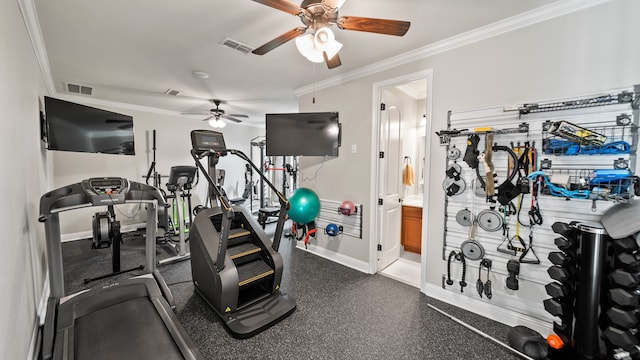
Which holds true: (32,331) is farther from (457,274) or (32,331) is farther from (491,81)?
(491,81)

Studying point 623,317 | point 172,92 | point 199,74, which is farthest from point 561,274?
point 172,92

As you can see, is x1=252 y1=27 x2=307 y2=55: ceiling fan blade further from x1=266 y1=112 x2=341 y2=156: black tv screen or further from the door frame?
the door frame

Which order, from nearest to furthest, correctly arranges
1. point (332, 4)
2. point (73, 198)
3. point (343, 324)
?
point (332, 4), point (73, 198), point (343, 324)

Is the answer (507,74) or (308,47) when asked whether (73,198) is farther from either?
(507,74)

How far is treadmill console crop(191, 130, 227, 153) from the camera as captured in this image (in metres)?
2.74

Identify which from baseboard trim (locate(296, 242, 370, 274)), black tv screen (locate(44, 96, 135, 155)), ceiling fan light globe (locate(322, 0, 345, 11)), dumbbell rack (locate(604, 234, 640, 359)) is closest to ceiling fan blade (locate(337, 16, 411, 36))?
ceiling fan light globe (locate(322, 0, 345, 11))

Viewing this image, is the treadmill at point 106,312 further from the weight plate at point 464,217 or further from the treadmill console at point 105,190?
the weight plate at point 464,217

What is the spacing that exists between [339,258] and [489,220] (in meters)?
2.14

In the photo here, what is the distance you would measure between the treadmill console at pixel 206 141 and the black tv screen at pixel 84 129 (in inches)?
58.1

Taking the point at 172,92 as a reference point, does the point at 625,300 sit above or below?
below

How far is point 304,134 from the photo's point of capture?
3.56 m

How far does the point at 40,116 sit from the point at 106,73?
1110 mm

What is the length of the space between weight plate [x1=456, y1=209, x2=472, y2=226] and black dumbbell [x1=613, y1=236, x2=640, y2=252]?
1040 mm

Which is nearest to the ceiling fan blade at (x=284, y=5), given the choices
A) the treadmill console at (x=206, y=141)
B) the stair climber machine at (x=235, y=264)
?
the stair climber machine at (x=235, y=264)
